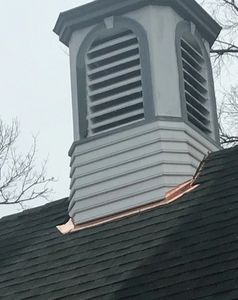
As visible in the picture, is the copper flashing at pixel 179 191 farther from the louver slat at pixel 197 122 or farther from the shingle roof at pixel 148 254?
the louver slat at pixel 197 122

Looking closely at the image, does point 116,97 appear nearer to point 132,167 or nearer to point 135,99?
point 135,99

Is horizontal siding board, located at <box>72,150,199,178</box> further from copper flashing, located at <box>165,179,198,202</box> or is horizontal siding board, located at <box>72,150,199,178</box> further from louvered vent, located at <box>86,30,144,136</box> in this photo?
louvered vent, located at <box>86,30,144,136</box>

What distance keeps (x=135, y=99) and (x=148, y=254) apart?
7.47 ft

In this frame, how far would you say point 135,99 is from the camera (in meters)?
9.09

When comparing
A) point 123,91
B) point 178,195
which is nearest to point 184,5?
point 123,91

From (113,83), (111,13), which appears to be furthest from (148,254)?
(111,13)

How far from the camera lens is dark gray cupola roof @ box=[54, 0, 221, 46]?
937 centimetres

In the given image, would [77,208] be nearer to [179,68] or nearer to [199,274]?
[179,68]

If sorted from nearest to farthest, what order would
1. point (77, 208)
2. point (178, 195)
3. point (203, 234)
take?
point (203, 234) → point (178, 195) → point (77, 208)

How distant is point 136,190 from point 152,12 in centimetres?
205

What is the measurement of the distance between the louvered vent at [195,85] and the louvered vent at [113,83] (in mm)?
547

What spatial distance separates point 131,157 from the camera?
865 cm

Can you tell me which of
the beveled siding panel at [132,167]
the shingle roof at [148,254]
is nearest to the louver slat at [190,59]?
the beveled siding panel at [132,167]

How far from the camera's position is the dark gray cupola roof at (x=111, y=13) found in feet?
30.7
